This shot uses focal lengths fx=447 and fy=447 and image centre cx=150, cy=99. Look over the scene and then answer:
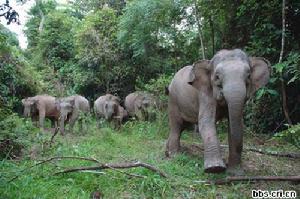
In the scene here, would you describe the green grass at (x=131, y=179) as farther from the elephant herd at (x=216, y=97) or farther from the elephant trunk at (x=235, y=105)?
the elephant trunk at (x=235, y=105)

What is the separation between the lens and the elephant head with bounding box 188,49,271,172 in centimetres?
565

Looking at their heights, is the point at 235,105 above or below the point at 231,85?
below

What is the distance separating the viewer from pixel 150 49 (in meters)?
17.3

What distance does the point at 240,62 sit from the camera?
6016mm

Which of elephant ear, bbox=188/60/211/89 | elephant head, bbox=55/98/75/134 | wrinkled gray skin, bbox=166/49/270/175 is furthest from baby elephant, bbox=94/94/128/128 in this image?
elephant ear, bbox=188/60/211/89

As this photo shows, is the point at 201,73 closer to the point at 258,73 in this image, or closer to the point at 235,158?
the point at 258,73

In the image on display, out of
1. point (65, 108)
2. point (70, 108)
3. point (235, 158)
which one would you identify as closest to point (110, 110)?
point (70, 108)

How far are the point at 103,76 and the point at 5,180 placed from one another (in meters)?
15.7

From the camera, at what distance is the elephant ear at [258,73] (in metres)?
6.34

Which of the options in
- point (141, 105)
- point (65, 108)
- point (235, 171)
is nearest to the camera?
point (235, 171)

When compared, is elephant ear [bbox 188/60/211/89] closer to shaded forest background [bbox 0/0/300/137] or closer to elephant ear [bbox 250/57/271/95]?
elephant ear [bbox 250/57/271/95]

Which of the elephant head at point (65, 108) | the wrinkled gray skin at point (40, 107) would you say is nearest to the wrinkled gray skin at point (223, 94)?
the elephant head at point (65, 108)

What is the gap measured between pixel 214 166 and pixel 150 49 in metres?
12.1

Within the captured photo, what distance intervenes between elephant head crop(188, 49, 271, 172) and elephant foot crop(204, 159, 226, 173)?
29mm
